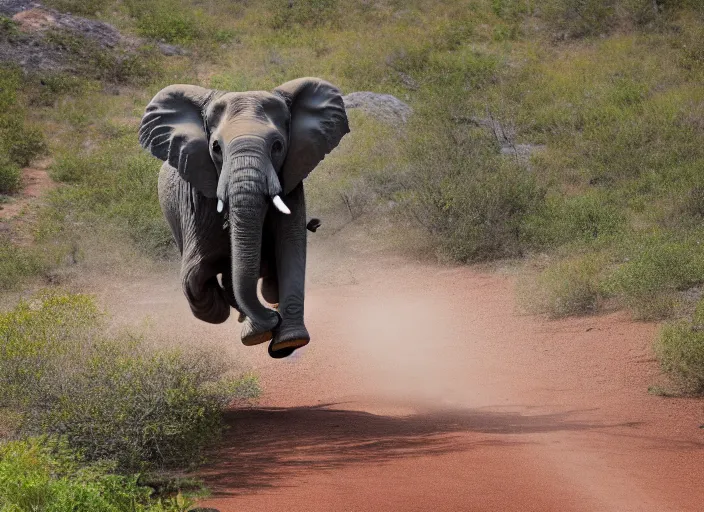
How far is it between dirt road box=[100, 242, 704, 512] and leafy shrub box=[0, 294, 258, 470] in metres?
0.36

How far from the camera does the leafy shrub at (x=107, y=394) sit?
637 cm

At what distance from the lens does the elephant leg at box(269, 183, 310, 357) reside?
7.20 meters

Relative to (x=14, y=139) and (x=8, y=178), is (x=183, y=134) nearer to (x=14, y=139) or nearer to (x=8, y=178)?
(x=8, y=178)

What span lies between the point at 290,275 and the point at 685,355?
3.48 meters

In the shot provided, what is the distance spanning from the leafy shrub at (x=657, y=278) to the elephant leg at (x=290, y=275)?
193 inches

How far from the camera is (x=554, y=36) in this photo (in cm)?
2675

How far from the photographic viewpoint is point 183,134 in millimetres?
7617

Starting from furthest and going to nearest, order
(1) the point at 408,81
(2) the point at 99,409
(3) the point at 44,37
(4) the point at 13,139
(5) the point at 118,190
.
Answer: (3) the point at 44,37, (1) the point at 408,81, (4) the point at 13,139, (5) the point at 118,190, (2) the point at 99,409

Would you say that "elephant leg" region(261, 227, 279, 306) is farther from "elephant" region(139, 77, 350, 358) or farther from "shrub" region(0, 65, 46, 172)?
"shrub" region(0, 65, 46, 172)

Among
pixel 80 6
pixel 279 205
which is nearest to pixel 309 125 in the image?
pixel 279 205

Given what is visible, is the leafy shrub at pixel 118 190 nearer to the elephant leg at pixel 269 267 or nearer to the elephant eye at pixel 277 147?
the elephant leg at pixel 269 267

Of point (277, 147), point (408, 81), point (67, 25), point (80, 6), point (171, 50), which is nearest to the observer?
point (277, 147)

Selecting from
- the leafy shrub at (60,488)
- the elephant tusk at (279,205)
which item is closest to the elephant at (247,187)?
the elephant tusk at (279,205)

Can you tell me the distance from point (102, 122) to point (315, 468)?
17.0m
